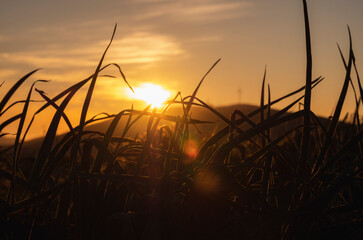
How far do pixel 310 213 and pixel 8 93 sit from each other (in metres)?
0.57

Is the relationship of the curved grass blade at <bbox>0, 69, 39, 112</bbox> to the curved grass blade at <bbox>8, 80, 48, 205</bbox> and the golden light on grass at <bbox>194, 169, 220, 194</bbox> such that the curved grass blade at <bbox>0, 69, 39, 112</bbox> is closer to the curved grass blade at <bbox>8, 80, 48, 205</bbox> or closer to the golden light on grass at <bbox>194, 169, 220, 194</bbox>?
the curved grass blade at <bbox>8, 80, 48, 205</bbox>

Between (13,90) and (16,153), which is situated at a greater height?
(13,90)

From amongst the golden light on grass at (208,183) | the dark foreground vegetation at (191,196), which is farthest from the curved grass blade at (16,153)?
the golden light on grass at (208,183)

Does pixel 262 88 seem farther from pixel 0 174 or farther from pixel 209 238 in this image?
pixel 0 174

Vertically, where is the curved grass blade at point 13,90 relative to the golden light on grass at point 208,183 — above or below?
above

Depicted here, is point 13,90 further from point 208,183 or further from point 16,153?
point 208,183

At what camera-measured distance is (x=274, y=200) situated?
75cm

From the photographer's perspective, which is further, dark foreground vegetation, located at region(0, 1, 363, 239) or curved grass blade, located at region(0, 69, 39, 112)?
curved grass blade, located at region(0, 69, 39, 112)

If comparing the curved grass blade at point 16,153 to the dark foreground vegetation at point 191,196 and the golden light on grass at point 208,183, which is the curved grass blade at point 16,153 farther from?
the golden light on grass at point 208,183

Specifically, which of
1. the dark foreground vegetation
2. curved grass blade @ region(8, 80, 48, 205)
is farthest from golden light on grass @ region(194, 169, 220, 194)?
curved grass blade @ region(8, 80, 48, 205)

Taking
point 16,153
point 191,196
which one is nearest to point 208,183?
point 191,196

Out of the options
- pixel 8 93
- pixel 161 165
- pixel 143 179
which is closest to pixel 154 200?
pixel 143 179

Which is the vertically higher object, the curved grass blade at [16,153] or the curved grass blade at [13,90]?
the curved grass blade at [13,90]

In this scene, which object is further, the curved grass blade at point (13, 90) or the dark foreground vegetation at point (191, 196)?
the curved grass blade at point (13, 90)
